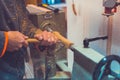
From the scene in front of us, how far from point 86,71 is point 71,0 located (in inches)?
33.6

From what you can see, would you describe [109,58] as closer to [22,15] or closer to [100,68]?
[100,68]

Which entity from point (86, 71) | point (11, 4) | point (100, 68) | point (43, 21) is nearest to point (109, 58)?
point (100, 68)

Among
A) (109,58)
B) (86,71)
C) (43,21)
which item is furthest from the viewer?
(43,21)

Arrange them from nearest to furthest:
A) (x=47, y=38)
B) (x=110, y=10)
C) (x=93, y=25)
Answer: (x=47, y=38) < (x=110, y=10) < (x=93, y=25)

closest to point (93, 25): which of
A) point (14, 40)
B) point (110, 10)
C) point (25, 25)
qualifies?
point (110, 10)

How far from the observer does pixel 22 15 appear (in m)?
1.25

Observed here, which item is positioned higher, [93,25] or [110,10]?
[110,10]

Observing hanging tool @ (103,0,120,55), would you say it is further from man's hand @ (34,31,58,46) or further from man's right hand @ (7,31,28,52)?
man's right hand @ (7,31,28,52)

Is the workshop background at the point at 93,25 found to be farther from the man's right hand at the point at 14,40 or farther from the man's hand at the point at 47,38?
the man's right hand at the point at 14,40

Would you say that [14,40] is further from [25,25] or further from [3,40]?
[25,25]

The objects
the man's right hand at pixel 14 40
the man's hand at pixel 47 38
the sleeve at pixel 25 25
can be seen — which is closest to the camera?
the man's right hand at pixel 14 40

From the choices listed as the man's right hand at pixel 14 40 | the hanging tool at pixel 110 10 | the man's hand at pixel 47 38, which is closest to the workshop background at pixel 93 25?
the hanging tool at pixel 110 10

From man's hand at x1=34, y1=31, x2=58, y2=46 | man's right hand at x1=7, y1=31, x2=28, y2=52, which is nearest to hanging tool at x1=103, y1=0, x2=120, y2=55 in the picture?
man's hand at x1=34, y1=31, x2=58, y2=46

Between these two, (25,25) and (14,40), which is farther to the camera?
(25,25)
